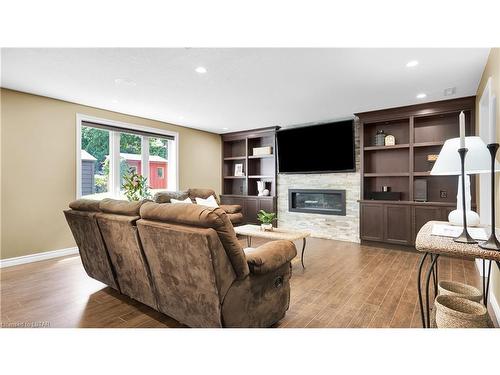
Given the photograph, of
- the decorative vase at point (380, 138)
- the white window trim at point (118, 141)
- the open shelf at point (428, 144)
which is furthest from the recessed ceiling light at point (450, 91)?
the white window trim at point (118, 141)

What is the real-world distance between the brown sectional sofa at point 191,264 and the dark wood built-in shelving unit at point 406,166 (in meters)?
3.19

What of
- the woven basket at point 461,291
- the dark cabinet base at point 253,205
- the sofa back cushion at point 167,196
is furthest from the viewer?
the dark cabinet base at point 253,205

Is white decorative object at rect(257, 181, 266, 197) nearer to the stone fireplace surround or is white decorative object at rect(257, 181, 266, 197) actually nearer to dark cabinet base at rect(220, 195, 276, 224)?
dark cabinet base at rect(220, 195, 276, 224)

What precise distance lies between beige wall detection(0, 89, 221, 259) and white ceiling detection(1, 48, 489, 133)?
0.93ft

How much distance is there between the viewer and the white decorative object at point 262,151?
631cm

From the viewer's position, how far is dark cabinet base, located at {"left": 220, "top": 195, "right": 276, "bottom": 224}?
6.16 m

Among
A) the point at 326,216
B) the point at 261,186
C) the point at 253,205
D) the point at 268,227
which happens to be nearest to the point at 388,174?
the point at 326,216

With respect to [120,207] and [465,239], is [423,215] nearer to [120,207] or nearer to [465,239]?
[465,239]

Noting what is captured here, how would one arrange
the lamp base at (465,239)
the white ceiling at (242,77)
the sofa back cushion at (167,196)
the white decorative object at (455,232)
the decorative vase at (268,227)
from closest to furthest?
1. the lamp base at (465,239)
2. the white decorative object at (455,232)
3. the white ceiling at (242,77)
4. the decorative vase at (268,227)
5. the sofa back cushion at (167,196)

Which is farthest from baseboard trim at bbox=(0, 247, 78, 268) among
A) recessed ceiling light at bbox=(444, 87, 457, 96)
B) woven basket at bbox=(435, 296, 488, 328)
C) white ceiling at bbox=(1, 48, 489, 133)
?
recessed ceiling light at bbox=(444, 87, 457, 96)

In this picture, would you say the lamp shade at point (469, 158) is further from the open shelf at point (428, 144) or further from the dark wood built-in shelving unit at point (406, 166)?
the open shelf at point (428, 144)

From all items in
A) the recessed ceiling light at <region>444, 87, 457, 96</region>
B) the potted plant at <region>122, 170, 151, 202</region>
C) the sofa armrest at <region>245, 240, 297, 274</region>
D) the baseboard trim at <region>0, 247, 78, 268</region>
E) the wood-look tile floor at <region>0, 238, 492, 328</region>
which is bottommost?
the wood-look tile floor at <region>0, 238, 492, 328</region>
